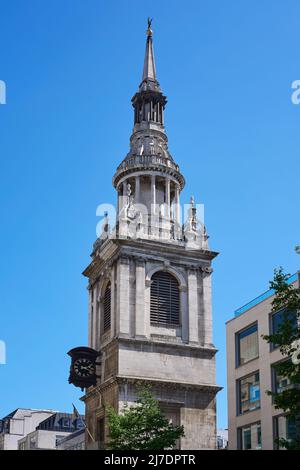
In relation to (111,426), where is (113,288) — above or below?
A: above

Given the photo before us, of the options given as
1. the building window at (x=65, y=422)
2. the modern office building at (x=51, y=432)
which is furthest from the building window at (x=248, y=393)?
the building window at (x=65, y=422)

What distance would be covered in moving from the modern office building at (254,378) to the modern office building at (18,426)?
7339cm

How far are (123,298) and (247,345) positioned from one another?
423 inches

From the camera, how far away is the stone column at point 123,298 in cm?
5975

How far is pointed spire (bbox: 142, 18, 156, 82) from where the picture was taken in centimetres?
7488

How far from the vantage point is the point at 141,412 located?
51000 mm

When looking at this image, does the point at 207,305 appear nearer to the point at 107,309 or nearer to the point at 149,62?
the point at 107,309

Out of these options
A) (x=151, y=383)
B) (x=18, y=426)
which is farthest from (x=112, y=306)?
(x=18, y=426)

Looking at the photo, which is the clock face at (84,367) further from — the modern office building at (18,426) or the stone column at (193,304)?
the modern office building at (18,426)

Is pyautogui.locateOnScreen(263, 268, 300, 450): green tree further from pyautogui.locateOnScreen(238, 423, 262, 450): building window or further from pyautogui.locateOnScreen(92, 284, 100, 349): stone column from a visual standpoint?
pyautogui.locateOnScreen(92, 284, 100, 349): stone column
